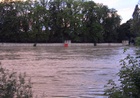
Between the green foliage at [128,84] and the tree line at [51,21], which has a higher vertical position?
the tree line at [51,21]

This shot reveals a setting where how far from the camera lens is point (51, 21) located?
9838 cm

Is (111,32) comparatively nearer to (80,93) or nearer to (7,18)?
(7,18)

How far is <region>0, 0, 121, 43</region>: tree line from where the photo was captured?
9650 cm

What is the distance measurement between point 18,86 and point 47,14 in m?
93.4

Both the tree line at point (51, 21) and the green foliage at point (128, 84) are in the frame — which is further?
the tree line at point (51, 21)

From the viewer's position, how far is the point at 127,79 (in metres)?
5.62

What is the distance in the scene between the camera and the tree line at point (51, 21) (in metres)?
96.5

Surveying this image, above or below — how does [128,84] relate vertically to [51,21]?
below

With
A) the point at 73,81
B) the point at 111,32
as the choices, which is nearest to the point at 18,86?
the point at 73,81

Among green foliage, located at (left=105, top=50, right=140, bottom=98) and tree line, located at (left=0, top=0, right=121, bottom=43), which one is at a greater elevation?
tree line, located at (left=0, top=0, right=121, bottom=43)

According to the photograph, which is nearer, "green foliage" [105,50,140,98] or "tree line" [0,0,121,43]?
"green foliage" [105,50,140,98]

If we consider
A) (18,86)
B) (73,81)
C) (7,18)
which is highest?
(7,18)

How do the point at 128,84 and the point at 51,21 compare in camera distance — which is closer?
the point at 128,84

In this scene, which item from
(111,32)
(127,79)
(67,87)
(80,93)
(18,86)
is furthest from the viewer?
(111,32)
